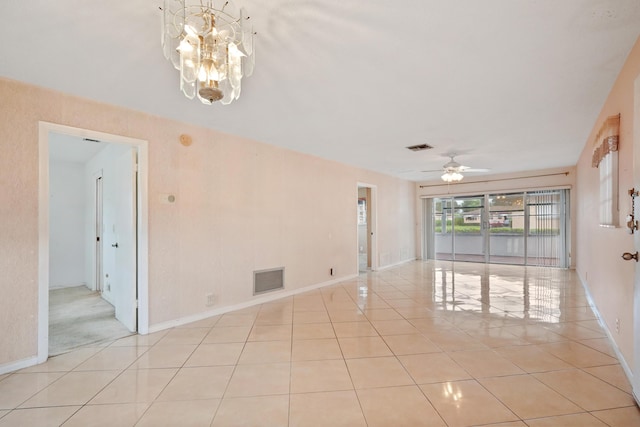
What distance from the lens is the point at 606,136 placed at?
269 cm

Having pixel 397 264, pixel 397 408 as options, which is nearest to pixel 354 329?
pixel 397 408

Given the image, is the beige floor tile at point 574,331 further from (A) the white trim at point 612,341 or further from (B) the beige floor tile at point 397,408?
(B) the beige floor tile at point 397,408

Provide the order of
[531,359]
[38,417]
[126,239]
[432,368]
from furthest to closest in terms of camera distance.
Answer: [126,239], [531,359], [432,368], [38,417]

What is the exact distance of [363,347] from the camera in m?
2.95

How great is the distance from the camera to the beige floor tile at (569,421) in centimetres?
181

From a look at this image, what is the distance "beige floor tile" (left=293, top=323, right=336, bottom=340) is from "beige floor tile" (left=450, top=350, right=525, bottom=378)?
1289mm

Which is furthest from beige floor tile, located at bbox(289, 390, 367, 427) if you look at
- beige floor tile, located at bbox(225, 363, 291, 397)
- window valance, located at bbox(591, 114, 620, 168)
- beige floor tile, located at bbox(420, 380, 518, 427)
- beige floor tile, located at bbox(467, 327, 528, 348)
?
window valance, located at bbox(591, 114, 620, 168)

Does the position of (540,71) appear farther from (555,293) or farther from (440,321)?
(555,293)

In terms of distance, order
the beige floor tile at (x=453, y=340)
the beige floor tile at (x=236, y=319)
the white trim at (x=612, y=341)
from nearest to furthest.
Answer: the white trim at (x=612, y=341) < the beige floor tile at (x=453, y=340) < the beige floor tile at (x=236, y=319)

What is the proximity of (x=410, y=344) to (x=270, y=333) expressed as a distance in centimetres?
151

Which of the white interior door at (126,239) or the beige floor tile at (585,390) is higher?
the white interior door at (126,239)

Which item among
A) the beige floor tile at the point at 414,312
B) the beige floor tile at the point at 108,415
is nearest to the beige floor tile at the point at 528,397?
the beige floor tile at the point at 414,312

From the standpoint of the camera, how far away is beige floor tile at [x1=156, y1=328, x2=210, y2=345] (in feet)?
10.2

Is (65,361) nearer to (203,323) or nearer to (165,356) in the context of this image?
(165,356)
